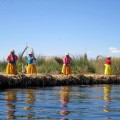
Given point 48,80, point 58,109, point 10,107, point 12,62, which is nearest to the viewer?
point 58,109

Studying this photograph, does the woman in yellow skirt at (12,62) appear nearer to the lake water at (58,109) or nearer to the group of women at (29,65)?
the group of women at (29,65)

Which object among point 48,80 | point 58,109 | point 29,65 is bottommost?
point 58,109

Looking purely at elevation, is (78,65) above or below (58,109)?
above

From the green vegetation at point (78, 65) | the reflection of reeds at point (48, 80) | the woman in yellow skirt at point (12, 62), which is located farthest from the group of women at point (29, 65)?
the green vegetation at point (78, 65)

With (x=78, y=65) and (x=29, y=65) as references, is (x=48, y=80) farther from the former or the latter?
(x=78, y=65)

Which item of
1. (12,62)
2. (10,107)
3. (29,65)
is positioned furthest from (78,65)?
(10,107)

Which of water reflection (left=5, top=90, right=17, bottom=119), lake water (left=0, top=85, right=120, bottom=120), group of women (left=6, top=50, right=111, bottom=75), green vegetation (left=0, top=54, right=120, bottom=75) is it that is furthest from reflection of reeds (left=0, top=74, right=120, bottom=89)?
lake water (left=0, top=85, right=120, bottom=120)

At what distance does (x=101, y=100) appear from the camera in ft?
57.1

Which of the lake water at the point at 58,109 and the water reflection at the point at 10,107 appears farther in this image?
the water reflection at the point at 10,107

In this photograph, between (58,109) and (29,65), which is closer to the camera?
(58,109)

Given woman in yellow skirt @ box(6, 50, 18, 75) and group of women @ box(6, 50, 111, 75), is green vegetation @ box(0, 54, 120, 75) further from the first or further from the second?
woman in yellow skirt @ box(6, 50, 18, 75)

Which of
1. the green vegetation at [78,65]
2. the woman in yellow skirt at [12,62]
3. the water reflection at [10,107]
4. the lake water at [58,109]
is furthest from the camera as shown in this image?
the green vegetation at [78,65]

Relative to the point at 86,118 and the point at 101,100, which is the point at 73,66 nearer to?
the point at 101,100

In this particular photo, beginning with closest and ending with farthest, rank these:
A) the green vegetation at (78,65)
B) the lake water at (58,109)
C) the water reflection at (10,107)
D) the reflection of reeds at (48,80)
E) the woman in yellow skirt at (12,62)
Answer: the lake water at (58,109) < the water reflection at (10,107) < the reflection of reeds at (48,80) < the woman in yellow skirt at (12,62) < the green vegetation at (78,65)
